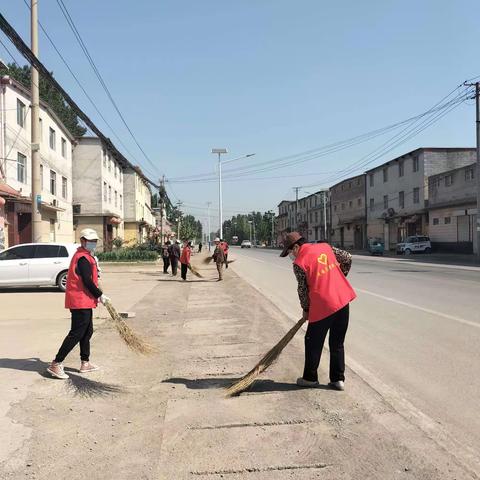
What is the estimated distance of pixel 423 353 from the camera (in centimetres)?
707

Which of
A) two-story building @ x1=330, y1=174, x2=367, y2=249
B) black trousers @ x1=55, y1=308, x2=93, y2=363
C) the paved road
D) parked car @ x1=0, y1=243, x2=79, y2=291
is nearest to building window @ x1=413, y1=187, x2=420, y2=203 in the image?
two-story building @ x1=330, y1=174, x2=367, y2=249

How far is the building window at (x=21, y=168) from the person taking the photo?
2397 centimetres

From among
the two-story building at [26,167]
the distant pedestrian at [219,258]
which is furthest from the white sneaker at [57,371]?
the distant pedestrian at [219,258]

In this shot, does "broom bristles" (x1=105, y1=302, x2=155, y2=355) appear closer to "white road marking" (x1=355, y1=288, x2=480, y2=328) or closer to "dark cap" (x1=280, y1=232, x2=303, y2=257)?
"dark cap" (x1=280, y1=232, x2=303, y2=257)

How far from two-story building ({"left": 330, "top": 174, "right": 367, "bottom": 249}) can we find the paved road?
172 feet

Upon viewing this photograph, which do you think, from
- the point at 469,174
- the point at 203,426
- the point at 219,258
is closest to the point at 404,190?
the point at 469,174

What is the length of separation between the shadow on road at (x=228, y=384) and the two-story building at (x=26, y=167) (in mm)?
12201

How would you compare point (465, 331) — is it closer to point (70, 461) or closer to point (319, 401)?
point (319, 401)

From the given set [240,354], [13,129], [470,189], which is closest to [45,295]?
[240,354]

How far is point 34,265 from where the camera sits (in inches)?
623

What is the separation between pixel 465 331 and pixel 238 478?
6138mm

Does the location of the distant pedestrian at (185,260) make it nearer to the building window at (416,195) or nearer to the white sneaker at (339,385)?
the white sneaker at (339,385)

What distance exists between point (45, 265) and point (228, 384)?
11.7 meters

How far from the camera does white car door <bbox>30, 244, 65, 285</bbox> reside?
15.8 m
